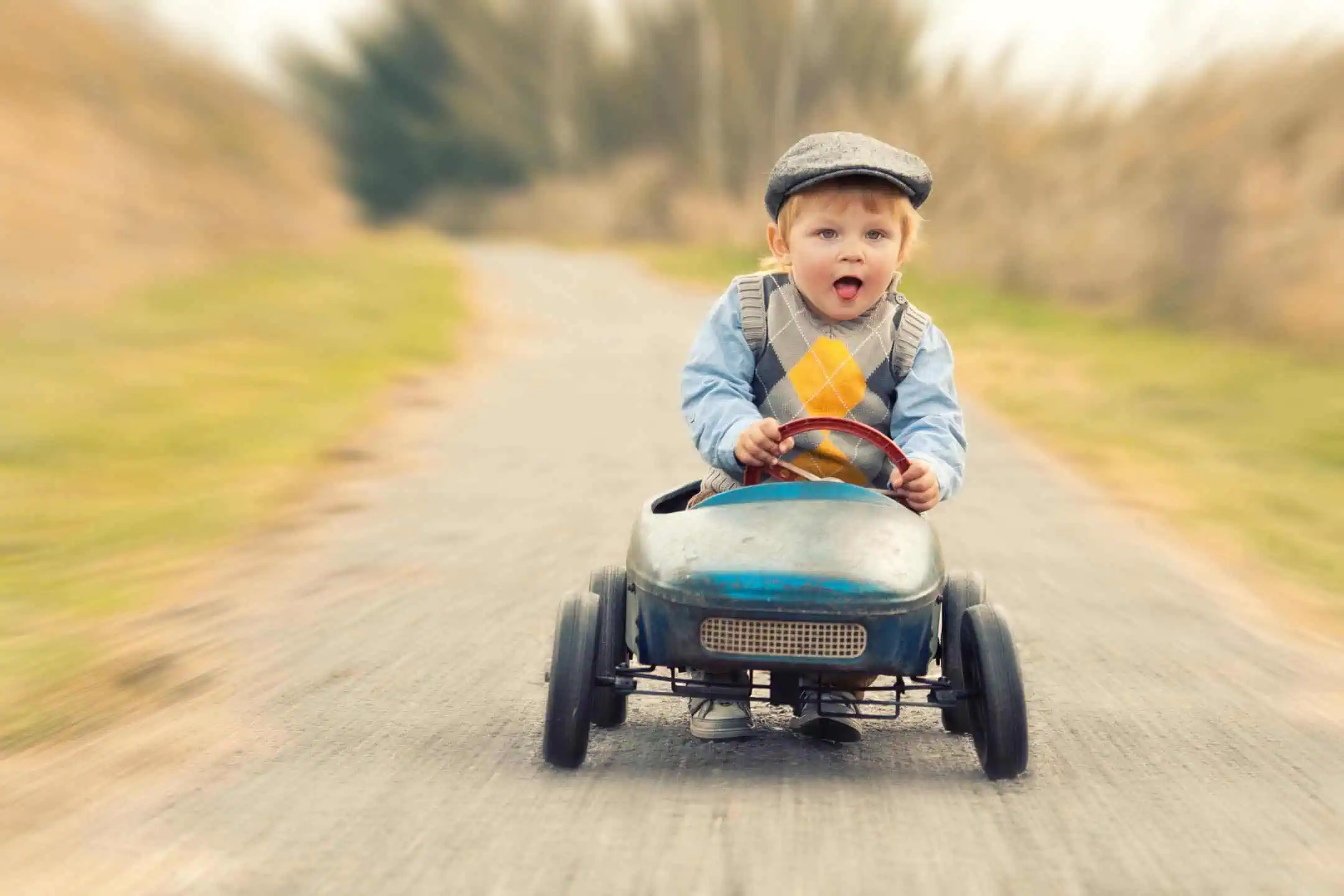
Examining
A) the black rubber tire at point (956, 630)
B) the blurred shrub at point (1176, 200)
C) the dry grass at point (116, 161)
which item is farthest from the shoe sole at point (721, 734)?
the blurred shrub at point (1176, 200)

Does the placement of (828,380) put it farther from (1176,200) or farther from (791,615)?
(1176,200)

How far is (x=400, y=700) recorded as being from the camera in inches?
171

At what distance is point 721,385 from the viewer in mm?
3990

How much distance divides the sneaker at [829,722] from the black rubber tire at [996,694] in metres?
0.35

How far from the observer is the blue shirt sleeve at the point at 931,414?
3945 millimetres

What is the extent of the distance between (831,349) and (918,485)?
44cm

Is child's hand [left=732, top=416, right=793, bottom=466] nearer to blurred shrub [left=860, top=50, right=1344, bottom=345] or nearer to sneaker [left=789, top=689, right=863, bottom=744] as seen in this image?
sneaker [left=789, top=689, right=863, bottom=744]

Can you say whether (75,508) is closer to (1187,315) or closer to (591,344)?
(591,344)

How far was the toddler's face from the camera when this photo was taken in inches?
Result: 154

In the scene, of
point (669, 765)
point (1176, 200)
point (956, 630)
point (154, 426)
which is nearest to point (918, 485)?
point (956, 630)

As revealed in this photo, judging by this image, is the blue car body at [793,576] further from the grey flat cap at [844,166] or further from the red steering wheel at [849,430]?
the grey flat cap at [844,166]

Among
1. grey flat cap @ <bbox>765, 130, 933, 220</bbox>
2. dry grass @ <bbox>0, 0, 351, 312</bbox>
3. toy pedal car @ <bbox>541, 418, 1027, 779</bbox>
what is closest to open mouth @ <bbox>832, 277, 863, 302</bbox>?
grey flat cap @ <bbox>765, 130, 933, 220</bbox>

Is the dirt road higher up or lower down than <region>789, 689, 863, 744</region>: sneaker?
lower down

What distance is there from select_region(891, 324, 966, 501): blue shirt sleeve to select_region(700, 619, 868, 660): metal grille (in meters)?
0.55
